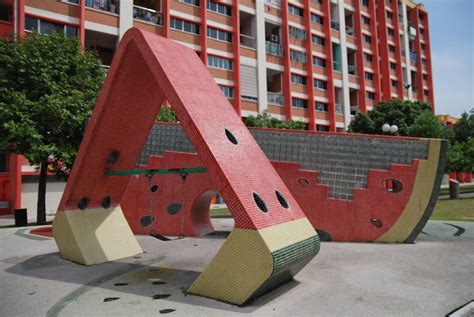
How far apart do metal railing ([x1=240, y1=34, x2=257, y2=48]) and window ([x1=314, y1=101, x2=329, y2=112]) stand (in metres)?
10.4

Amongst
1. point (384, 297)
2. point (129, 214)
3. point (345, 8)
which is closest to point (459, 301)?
point (384, 297)

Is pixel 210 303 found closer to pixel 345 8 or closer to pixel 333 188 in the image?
pixel 333 188

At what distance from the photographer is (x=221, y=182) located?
22.8 feet

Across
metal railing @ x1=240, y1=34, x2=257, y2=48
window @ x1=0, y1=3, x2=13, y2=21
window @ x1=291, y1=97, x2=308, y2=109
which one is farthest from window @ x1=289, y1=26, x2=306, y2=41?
window @ x1=0, y1=3, x2=13, y2=21

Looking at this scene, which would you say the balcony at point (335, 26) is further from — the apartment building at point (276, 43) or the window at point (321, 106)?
the window at point (321, 106)

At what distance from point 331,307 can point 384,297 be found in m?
1.20

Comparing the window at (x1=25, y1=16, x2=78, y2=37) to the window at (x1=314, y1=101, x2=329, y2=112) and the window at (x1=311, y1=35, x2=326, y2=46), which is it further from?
the window at (x1=311, y1=35, x2=326, y2=46)

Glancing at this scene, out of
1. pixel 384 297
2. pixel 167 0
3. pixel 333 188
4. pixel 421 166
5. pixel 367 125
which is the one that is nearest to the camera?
pixel 384 297

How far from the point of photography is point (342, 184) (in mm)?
12969

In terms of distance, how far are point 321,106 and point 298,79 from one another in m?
4.62

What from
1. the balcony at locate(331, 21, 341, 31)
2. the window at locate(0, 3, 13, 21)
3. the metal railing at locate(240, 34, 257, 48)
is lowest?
the window at locate(0, 3, 13, 21)

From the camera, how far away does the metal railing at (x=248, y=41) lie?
130ft

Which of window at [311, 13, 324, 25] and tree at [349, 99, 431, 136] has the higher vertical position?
window at [311, 13, 324, 25]

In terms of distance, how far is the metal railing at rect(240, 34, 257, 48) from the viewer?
130 ft
